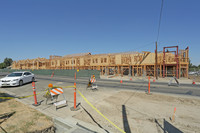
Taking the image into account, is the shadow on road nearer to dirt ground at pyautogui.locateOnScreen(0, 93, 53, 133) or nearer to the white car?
dirt ground at pyautogui.locateOnScreen(0, 93, 53, 133)

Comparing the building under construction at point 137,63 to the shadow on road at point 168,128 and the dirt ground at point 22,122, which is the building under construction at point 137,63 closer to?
the shadow on road at point 168,128

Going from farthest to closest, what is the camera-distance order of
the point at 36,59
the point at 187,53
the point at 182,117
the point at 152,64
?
1. the point at 36,59
2. the point at 152,64
3. the point at 187,53
4. the point at 182,117

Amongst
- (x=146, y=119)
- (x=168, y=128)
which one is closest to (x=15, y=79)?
(x=146, y=119)

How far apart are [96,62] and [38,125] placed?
3086 centimetres

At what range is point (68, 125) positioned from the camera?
3.57 m

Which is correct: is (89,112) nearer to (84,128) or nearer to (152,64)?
(84,128)

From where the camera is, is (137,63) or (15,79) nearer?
(15,79)

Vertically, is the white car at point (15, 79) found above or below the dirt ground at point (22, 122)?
above

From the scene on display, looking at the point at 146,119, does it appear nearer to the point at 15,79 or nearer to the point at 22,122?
the point at 22,122

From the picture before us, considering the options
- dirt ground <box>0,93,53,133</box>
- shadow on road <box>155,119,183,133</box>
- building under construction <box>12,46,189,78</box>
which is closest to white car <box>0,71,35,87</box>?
dirt ground <box>0,93,53,133</box>

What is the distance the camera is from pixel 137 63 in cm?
2831

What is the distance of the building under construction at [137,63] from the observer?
2375 cm

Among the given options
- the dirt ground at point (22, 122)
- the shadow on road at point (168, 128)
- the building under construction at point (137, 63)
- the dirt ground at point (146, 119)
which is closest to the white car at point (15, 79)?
the dirt ground at point (22, 122)

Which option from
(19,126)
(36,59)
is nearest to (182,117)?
Result: (19,126)
